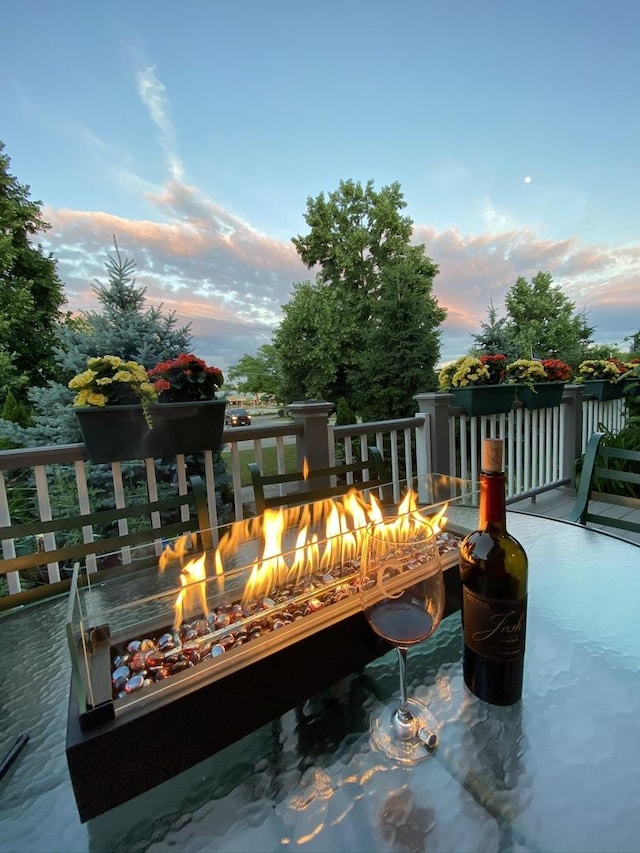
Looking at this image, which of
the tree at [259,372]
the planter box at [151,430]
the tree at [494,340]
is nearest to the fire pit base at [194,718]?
the planter box at [151,430]

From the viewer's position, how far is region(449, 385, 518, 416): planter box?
125 inches

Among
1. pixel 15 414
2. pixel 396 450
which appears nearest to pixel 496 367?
pixel 396 450

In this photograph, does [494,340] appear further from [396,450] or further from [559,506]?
[396,450]

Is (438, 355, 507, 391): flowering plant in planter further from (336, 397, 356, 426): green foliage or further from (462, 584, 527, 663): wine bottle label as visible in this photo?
(336, 397, 356, 426): green foliage

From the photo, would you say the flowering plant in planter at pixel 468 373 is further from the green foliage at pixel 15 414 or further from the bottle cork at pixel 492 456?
the green foliage at pixel 15 414

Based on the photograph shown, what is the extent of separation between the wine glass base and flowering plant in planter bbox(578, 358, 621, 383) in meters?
4.89

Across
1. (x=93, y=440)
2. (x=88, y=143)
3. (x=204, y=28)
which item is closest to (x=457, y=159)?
(x=204, y=28)

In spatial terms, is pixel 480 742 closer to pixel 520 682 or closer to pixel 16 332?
pixel 520 682

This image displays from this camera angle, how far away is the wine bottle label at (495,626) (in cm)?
60

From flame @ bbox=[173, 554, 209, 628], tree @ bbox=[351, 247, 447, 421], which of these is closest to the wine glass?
flame @ bbox=[173, 554, 209, 628]

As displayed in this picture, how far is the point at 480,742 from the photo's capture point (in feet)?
2.03

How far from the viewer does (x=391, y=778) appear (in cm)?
57

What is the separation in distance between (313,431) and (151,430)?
3.40ft

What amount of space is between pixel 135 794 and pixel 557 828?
554 mm
